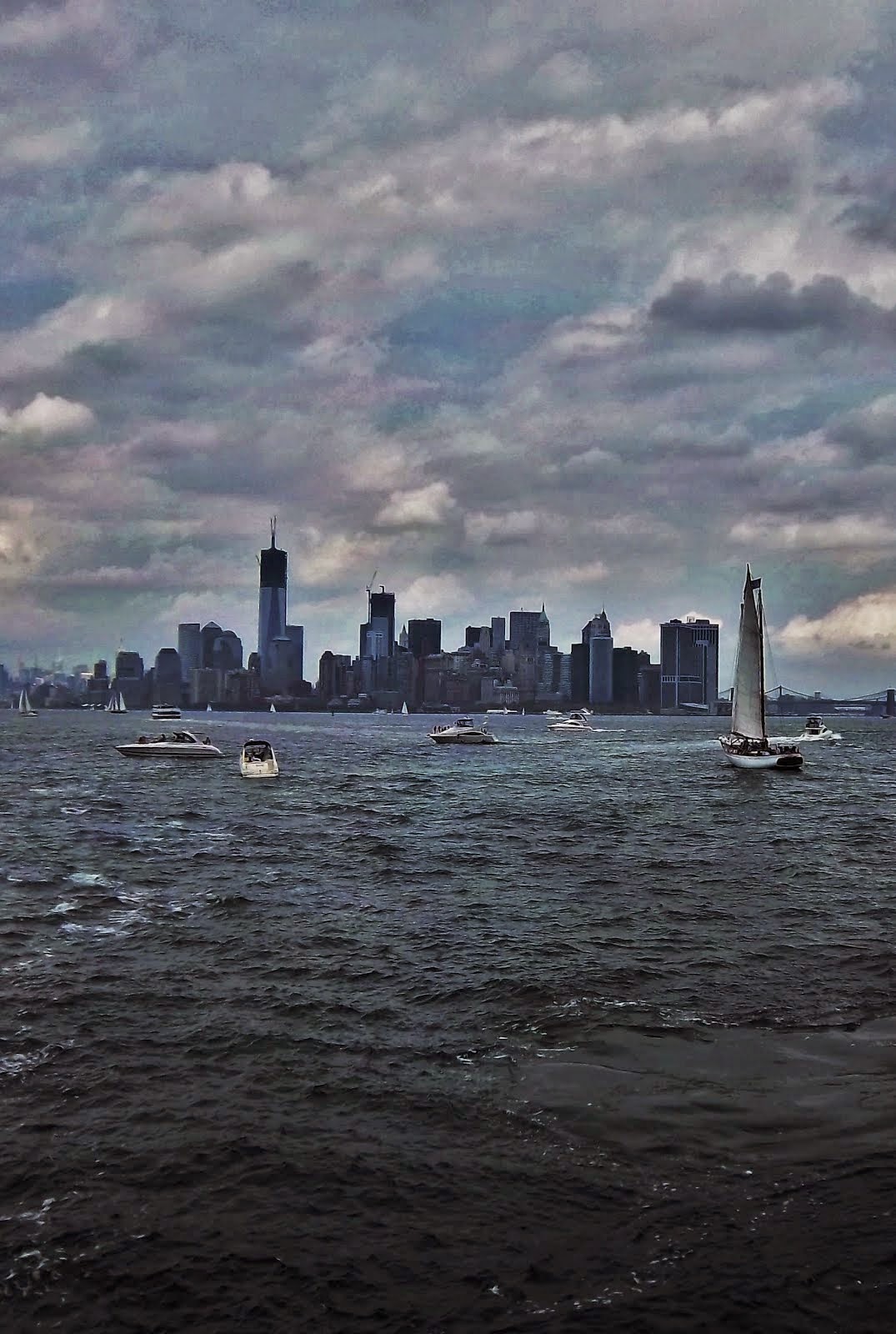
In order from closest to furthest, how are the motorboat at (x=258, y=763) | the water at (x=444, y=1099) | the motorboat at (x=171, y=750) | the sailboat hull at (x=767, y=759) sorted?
the water at (x=444, y=1099) < the motorboat at (x=258, y=763) < the sailboat hull at (x=767, y=759) < the motorboat at (x=171, y=750)

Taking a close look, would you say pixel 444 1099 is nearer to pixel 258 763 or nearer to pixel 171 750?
pixel 258 763

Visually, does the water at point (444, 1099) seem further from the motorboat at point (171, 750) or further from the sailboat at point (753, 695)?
the motorboat at point (171, 750)

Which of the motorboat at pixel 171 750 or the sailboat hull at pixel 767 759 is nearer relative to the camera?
the sailboat hull at pixel 767 759

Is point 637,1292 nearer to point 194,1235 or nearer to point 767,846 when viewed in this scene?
point 194,1235

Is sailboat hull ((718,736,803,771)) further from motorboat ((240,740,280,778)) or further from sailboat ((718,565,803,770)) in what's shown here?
motorboat ((240,740,280,778))

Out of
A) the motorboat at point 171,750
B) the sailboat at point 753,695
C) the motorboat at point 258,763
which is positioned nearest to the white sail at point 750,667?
the sailboat at point 753,695

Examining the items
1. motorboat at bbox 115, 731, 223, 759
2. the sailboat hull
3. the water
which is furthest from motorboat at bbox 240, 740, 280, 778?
the sailboat hull
